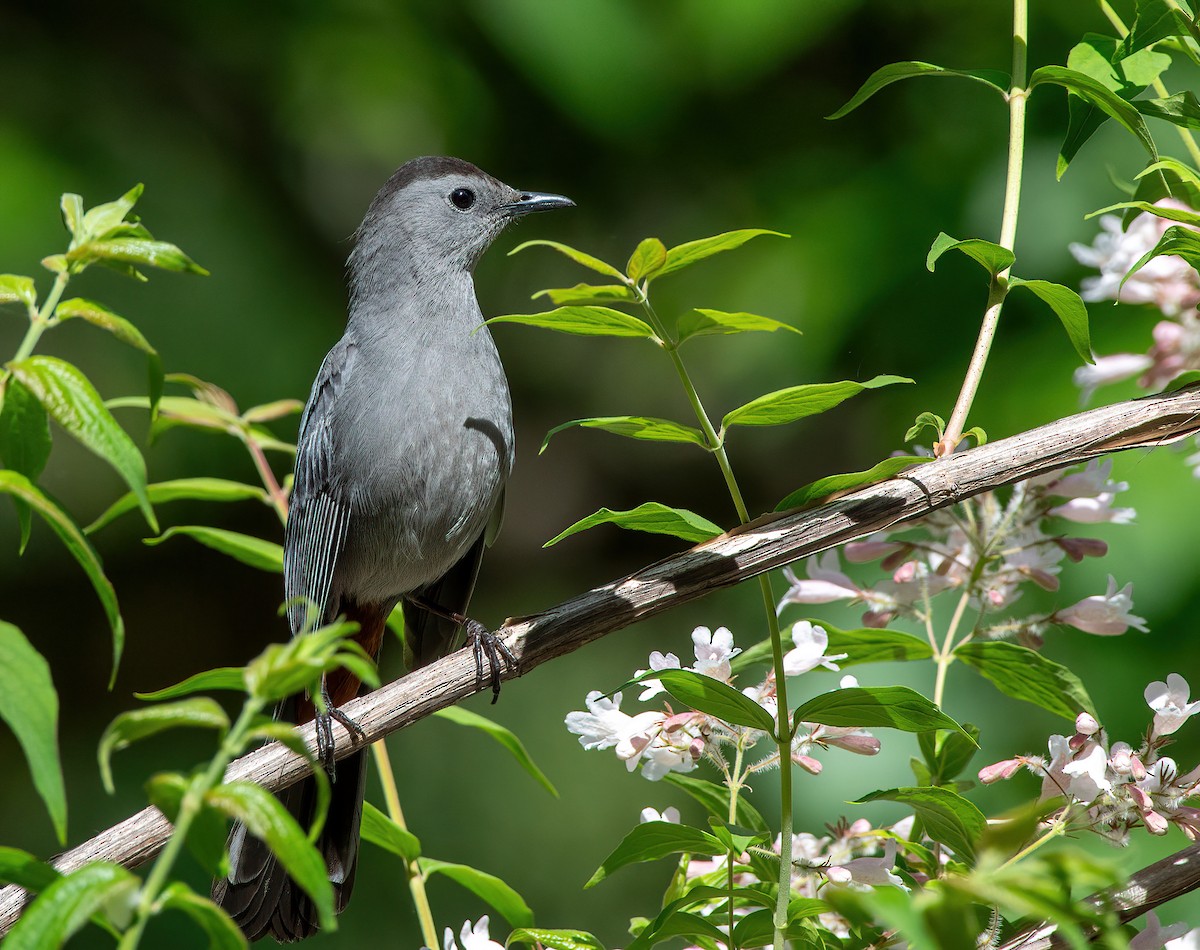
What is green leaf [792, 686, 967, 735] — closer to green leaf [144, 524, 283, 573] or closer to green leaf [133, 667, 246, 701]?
green leaf [133, 667, 246, 701]

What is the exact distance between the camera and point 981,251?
1358 mm

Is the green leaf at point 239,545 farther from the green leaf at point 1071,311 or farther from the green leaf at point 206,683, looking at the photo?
the green leaf at point 1071,311

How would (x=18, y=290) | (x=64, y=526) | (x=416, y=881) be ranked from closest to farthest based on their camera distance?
(x=64, y=526)
(x=18, y=290)
(x=416, y=881)

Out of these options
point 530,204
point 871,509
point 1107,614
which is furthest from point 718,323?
point 530,204

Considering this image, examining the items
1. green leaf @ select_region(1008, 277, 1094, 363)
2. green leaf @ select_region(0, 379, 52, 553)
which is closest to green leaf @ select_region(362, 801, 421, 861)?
green leaf @ select_region(0, 379, 52, 553)

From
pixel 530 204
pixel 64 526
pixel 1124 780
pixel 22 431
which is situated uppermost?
pixel 530 204

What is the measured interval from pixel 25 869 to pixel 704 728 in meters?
0.71

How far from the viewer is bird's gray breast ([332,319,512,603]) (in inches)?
100

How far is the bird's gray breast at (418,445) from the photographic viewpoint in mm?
2543

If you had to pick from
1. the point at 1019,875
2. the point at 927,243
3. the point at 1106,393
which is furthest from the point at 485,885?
the point at 927,243

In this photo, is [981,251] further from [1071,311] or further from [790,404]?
[790,404]

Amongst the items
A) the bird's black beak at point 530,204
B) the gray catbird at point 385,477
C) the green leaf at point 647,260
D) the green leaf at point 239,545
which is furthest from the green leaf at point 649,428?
the bird's black beak at point 530,204

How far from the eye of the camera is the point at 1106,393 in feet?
9.30

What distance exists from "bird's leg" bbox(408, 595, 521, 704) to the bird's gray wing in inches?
9.9
